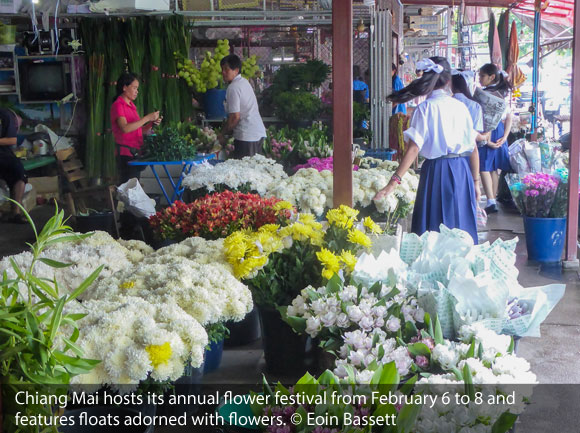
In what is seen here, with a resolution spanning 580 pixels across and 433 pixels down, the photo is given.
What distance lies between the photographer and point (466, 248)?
3.29 metres

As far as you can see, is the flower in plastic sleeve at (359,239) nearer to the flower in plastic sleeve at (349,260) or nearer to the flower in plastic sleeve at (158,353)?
the flower in plastic sleeve at (349,260)

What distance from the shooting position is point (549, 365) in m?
4.20

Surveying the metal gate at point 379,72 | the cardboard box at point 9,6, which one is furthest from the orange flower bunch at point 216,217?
the metal gate at point 379,72

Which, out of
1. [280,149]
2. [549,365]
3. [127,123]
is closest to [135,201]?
[127,123]

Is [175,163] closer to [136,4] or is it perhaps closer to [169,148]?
[169,148]

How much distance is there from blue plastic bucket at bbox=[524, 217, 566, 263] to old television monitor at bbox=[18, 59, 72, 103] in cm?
678

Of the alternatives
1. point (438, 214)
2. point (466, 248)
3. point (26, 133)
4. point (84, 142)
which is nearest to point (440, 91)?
point (438, 214)

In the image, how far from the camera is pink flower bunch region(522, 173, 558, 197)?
674 centimetres

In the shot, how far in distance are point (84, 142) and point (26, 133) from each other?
0.90 m

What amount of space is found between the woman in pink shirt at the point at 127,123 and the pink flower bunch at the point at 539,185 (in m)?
3.80

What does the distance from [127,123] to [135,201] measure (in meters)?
1.50

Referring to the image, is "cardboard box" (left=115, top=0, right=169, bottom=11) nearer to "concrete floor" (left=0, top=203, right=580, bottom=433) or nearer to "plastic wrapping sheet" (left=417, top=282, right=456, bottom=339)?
"concrete floor" (left=0, top=203, right=580, bottom=433)

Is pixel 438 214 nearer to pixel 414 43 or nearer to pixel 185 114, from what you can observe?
pixel 185 114


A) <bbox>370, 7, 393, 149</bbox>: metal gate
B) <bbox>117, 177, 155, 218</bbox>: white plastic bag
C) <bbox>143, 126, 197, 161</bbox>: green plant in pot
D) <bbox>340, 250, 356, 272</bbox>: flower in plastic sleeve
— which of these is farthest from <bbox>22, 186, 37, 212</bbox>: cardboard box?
<bbox>340, 250, 356, 272</bbox>: flower in plastic sleeve
